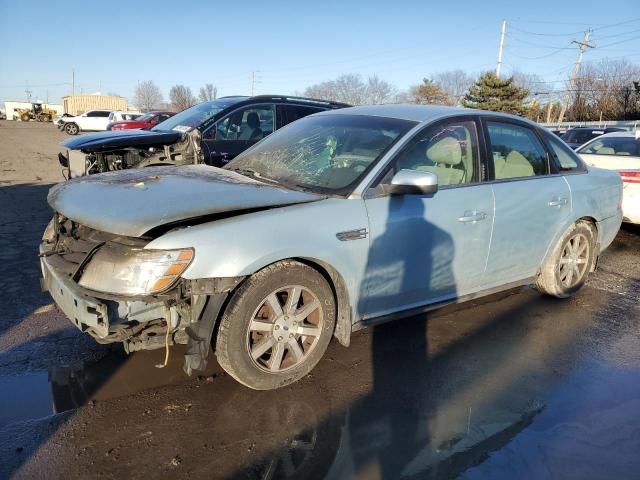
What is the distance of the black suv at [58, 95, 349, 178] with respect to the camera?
6250 mm

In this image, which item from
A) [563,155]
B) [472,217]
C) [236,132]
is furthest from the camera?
[236,132]

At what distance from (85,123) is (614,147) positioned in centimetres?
3421

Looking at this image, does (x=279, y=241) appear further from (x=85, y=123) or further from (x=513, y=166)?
(x=85, y=123)

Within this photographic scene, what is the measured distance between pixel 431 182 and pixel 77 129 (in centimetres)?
3664

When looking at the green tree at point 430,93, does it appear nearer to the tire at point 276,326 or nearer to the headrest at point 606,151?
the headrest at point 606,151

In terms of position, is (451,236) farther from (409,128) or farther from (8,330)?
(8,330)

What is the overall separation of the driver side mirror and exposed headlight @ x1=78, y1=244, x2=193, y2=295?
1380 mm

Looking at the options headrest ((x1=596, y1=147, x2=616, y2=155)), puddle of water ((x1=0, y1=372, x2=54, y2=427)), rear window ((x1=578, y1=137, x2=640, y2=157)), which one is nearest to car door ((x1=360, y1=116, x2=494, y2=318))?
puddle of water ((x1=0, y1=372, x2=54, y2=427))

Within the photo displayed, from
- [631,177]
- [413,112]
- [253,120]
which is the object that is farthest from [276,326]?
[631,177]

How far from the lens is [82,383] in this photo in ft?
10.1

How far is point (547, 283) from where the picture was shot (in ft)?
15.4

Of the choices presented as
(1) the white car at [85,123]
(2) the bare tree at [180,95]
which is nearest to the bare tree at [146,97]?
(2) the bare tree at [180,95]

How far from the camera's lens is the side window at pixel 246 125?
724 cm

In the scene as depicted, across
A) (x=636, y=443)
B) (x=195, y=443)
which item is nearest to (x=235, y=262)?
(x=195, y=443)
